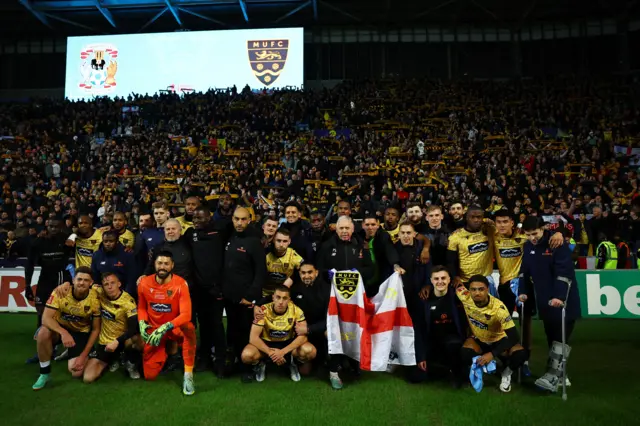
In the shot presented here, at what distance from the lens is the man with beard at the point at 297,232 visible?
766 cm

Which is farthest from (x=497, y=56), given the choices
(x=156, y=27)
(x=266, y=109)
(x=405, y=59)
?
(x=156, y=27)

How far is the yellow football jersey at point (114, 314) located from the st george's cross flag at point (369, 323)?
264 centimetres

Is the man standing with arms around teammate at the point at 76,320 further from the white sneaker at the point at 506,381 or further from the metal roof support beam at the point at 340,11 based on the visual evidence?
the metal roof support beam at the point at 340,11

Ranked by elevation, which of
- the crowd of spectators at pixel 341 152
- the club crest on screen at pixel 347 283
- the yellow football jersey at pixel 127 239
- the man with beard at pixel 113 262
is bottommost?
the club crest on screen at pixel 347 283

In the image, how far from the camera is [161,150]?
969 inches

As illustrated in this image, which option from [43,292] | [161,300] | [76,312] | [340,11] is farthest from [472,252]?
[340,11]

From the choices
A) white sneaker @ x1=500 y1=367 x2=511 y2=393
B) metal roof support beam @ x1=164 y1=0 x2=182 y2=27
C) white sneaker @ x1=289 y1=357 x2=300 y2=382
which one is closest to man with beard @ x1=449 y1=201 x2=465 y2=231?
white sneaker @ x1=500 y1=367 x2=511 y2=393

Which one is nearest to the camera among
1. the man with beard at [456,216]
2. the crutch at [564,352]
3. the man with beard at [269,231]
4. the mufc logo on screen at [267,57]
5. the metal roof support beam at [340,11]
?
the crutch at [564,352]

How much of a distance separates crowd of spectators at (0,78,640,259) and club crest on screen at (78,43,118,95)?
9.00ft

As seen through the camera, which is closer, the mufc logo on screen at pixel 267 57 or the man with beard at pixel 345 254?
the man with beard at pixel 345 254

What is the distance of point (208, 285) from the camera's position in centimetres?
695

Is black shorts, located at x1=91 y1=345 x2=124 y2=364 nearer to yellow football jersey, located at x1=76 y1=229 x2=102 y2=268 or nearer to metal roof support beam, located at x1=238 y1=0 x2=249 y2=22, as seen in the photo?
yellow football jersey, located at x1=76 y1=229 x2=102 y2=268

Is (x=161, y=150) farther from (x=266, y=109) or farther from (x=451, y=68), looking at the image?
(x=451, y=68)

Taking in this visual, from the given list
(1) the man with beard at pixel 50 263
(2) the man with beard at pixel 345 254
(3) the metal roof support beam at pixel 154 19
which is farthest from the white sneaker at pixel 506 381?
(3) the metal roof support beam at pixel 154 19
